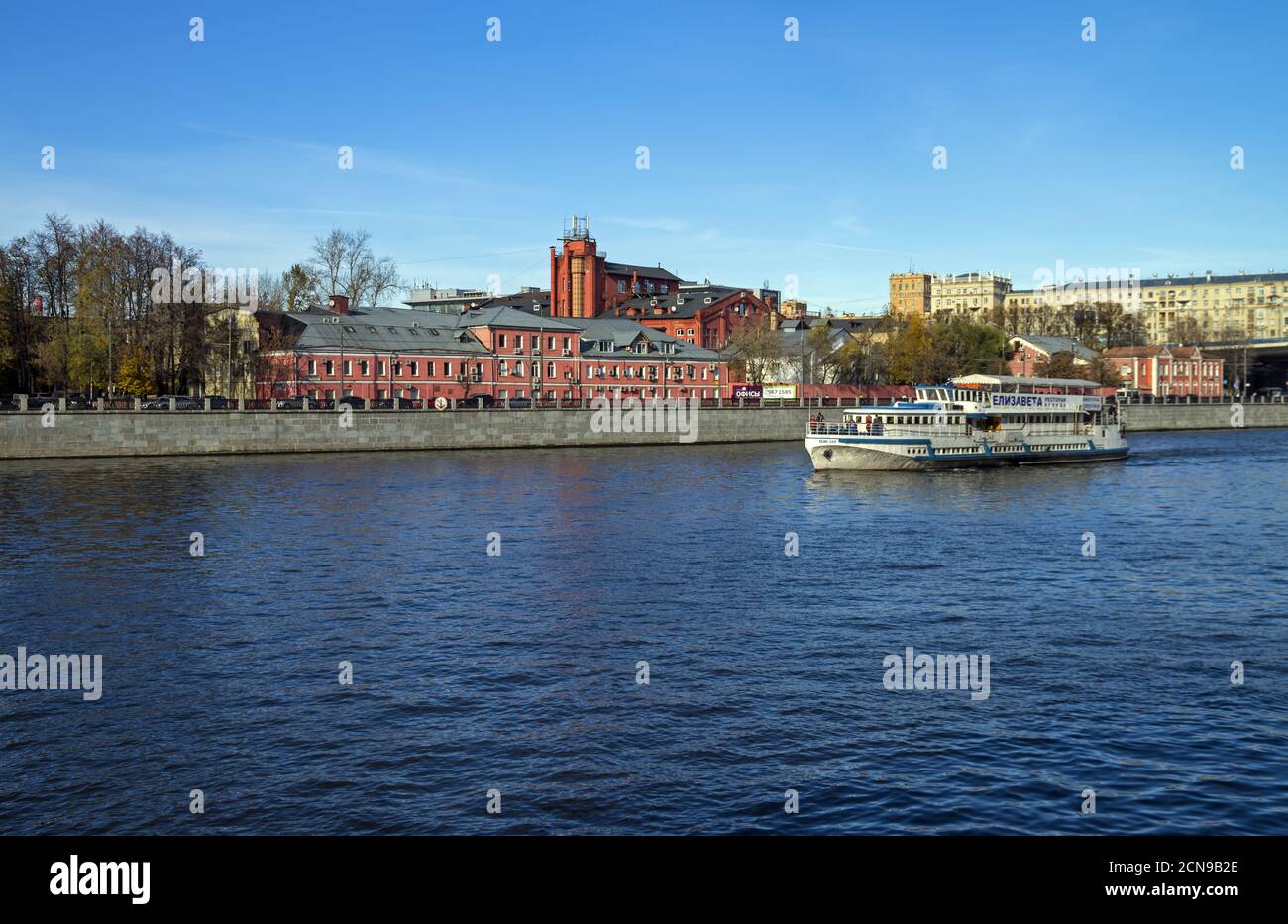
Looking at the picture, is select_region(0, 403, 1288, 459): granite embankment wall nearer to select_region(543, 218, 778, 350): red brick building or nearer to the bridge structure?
select_region(543, 218, 778, 350): red brick building

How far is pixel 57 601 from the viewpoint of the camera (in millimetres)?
25156

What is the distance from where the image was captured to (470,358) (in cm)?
9919

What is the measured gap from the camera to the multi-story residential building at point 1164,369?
145 meters

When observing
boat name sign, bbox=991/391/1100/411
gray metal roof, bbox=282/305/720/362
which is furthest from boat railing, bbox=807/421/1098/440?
gray metal roof, bbox=282/305/720/362

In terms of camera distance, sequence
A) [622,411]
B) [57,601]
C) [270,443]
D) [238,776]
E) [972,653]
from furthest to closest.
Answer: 1. [622,411]
2. [270,443]
3. [57,601]
4. [972,653]
5. [238,776]

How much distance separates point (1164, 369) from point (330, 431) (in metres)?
111

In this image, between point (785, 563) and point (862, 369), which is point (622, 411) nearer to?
point (862, 369)

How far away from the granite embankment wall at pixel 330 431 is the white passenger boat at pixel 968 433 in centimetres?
2140

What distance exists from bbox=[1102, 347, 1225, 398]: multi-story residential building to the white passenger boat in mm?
71514

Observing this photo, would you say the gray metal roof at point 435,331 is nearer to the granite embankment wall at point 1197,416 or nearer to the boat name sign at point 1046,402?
the boat name sign at point 1046,402

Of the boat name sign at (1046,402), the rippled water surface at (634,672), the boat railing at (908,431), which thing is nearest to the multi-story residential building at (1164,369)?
the boat name sign at (1046,402)

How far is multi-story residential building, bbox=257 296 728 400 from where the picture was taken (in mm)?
89875
